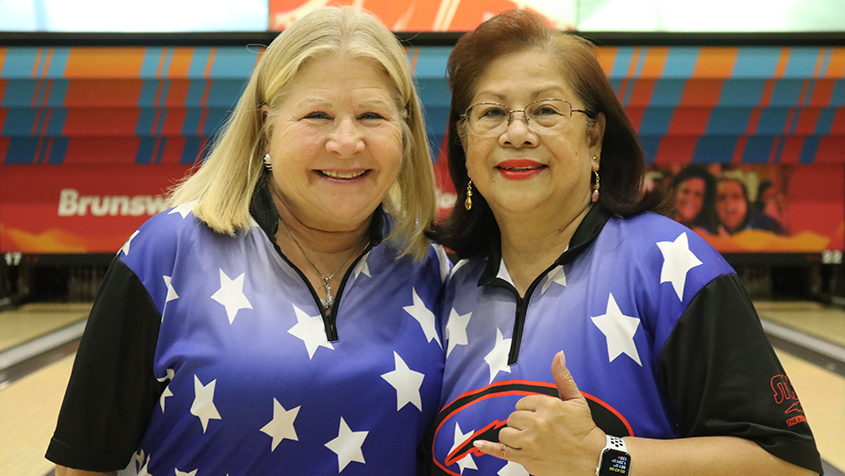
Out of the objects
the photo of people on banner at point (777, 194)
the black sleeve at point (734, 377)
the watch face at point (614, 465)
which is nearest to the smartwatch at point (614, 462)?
the watch face at point (614, 465)

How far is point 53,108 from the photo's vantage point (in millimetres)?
4254

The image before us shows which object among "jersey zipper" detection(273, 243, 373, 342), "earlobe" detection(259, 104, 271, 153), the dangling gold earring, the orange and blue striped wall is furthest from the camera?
the orange and blue striped wall

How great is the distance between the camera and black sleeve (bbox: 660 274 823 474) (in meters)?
1.18

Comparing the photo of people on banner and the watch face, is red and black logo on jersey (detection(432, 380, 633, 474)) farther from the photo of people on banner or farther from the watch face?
the photo of people on banner

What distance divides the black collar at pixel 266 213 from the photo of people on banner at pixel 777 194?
3364 mm

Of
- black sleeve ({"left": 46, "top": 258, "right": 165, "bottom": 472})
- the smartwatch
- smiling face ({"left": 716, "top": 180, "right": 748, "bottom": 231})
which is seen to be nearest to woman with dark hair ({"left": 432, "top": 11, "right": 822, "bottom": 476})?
the smartwatch

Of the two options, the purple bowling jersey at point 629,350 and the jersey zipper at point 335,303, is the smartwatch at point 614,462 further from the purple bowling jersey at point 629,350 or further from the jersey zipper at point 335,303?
the jersey zipper at point 335,303

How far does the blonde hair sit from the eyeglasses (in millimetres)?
186

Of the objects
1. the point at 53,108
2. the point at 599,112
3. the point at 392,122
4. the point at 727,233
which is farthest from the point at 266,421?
the point at 727,233

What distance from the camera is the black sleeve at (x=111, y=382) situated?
130 centimetres

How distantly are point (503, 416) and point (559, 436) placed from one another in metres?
0.17

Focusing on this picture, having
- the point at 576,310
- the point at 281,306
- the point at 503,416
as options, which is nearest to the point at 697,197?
the point at 576,310

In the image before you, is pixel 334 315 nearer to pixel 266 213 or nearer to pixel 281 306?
pixel 281 306

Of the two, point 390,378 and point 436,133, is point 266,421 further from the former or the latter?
point 436,133
